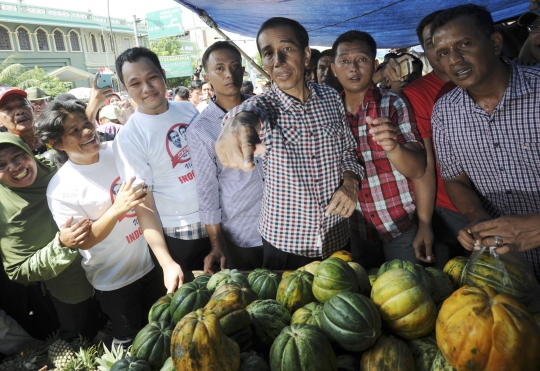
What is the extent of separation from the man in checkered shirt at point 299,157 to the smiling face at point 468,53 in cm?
62

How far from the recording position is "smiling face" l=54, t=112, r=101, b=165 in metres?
2.47

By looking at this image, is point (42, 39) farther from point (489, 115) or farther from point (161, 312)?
point (489, 115)

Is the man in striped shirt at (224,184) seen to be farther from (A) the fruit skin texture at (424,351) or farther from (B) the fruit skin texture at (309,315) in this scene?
(A) the fruit skin texture at (424,351)

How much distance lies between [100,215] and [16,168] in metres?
0.71

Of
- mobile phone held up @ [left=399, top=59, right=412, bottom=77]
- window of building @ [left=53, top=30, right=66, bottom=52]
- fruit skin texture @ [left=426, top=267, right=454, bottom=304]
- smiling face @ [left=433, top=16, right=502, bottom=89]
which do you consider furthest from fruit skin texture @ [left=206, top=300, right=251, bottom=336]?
window of building @ [left=53, top=30, right=66, bottom=52]

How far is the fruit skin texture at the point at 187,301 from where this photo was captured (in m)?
1.40

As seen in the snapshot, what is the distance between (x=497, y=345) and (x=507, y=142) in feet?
4.15

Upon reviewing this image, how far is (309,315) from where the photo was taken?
1.28 metres

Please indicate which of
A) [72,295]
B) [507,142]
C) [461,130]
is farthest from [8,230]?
[507,142]

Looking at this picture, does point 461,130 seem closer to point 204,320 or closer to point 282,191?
point 282,191

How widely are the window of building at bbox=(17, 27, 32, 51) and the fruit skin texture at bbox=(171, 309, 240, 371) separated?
34.1 m

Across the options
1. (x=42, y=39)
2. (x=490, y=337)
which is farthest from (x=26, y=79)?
(x=490, y=337)

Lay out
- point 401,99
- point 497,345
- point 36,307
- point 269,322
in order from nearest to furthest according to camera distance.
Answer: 1. point 497,345
2. point 269,322
3. point 401,99
4. point 36,307

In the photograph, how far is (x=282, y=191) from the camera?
196 centimetres
